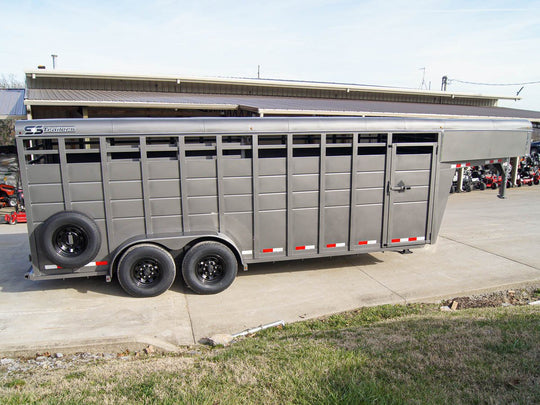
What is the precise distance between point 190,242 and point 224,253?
611mm

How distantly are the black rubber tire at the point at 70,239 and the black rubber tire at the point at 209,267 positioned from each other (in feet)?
4.95

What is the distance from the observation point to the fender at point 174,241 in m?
6.65

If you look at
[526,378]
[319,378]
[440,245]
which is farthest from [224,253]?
[440,245]

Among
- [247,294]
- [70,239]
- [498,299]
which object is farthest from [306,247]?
[70,239]

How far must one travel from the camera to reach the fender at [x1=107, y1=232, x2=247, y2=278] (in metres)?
6.65

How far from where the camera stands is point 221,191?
6.93 metres

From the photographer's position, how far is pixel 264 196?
714 centimetres

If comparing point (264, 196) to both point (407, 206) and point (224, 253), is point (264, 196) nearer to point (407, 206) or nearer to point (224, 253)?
point (224, 253)

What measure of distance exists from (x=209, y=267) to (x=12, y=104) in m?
Result: 11.1

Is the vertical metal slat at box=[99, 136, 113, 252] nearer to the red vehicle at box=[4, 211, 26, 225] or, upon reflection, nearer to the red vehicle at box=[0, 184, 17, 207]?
the red vehicle at box=[4, 211, 26, 225]

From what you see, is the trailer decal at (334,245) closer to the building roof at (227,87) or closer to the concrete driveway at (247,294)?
the concrete driveway at (247,294)

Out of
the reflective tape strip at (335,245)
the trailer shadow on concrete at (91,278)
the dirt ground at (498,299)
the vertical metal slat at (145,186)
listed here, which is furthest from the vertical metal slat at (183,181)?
the dirt ground at (498,299)

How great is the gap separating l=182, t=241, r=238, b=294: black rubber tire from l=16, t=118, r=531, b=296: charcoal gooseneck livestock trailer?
0.06 ft

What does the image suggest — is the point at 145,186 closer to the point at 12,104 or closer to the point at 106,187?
the point at 106,187
